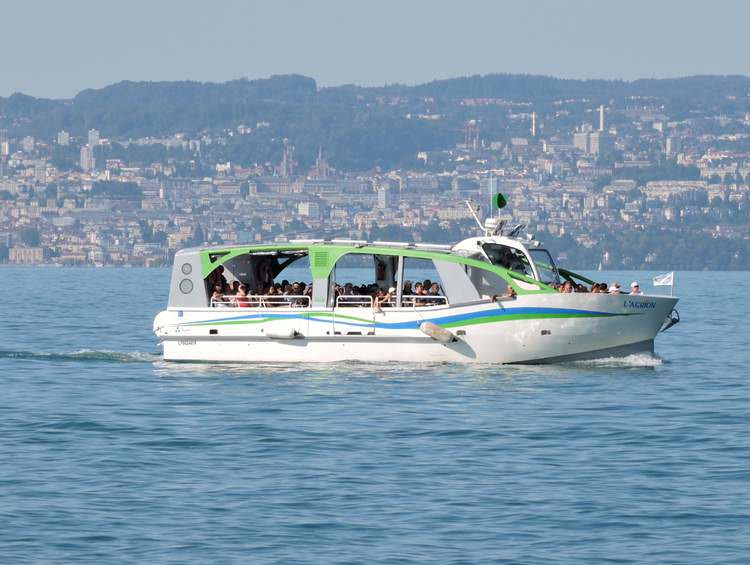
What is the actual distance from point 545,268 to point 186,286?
843 cm

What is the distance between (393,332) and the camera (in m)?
40.1

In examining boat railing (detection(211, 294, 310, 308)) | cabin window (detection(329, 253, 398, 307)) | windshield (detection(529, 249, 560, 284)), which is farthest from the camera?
boat railing (detection(211, 294, 310, 308))

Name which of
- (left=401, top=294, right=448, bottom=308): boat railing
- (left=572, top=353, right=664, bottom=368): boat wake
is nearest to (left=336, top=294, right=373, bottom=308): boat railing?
(left=401, top=294, right=448, bottom=308): boat railing

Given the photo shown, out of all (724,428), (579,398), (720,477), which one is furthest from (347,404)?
(720,477)

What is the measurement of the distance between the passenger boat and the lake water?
→ 0.65 metres

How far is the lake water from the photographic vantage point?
73.5 feet

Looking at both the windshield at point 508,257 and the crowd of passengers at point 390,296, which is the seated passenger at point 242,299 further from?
the windshield at point 508,257

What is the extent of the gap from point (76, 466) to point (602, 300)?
1525 centimetres

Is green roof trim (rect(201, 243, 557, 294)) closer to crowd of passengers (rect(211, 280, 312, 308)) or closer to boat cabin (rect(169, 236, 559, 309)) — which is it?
boat cabin (rect(169, 236, 559, 309))

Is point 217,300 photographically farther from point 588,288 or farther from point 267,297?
point 588,288

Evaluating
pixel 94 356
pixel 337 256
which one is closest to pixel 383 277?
pixel 337 256

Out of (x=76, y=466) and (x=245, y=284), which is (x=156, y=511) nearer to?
(x=76, y=466)

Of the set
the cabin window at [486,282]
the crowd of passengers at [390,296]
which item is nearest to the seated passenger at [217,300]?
the crowd of passengers at [390,296]

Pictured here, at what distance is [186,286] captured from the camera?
138ft
